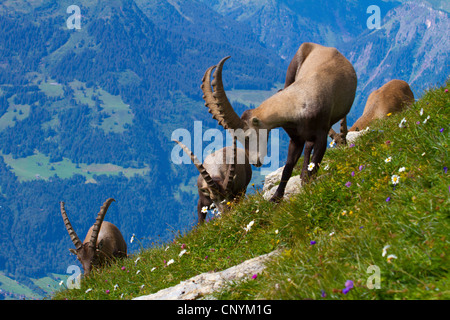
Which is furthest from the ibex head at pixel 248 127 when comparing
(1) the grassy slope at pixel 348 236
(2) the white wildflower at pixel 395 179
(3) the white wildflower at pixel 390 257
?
(3) the white wildflower at pixel 390 257

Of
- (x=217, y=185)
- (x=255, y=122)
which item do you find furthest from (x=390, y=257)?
(x=217, y=185)

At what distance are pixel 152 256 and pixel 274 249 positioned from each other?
3.61 metres

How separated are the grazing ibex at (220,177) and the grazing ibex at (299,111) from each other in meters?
4.09

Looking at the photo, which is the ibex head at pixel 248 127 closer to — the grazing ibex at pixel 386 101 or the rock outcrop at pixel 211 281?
the rock outcrop at pixel 211 281

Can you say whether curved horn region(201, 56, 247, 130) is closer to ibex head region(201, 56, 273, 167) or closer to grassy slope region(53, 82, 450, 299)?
ibex head region(201, 56, 273, 167)

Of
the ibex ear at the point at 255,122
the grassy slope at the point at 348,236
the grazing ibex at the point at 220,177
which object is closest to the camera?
the grassy slope at the point at 348,236

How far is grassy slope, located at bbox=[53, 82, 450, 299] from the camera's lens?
15.1 feet

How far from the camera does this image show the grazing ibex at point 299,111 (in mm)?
8477

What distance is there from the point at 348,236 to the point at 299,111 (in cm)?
345

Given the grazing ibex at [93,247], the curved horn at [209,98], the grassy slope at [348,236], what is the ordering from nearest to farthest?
the grassy slope at [348,236], the curved horn at [209,98], the grazing ibex at [93,247]

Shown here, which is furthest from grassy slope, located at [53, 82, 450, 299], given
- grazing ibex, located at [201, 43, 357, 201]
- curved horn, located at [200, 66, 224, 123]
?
curved horn, located at [200, 66, 224, 123]

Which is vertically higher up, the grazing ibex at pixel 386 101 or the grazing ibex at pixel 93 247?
the grazing ibex at pixel 386 101

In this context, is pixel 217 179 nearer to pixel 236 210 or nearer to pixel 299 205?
pixel 236 210
